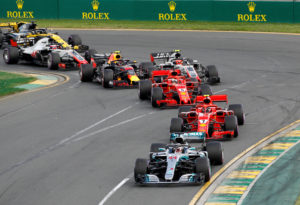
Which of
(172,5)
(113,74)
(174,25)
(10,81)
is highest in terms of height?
(172,5)

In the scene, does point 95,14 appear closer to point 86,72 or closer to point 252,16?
point 252,16

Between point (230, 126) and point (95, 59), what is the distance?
51.9 feet

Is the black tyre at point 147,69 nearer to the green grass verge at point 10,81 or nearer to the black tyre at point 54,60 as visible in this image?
the green grass verge at point 10,81

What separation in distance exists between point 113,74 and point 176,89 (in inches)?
246

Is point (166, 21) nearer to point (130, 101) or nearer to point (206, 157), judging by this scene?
point (130, 101)

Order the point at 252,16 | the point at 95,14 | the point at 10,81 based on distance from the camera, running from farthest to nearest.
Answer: the point at 95,14
the point at 252,16
the point at 10,81

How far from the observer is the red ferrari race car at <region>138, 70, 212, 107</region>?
93.6 feet

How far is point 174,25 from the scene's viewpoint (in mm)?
60625

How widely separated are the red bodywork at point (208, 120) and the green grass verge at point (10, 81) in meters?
12.7

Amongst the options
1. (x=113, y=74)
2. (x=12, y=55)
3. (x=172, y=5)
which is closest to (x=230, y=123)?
(x=113, y=74)

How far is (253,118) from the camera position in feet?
86.3

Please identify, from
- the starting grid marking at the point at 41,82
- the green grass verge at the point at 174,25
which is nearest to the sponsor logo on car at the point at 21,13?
the green grass verge at the point at 174,25

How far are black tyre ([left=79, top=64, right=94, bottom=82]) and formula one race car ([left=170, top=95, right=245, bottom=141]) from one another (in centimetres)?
1206

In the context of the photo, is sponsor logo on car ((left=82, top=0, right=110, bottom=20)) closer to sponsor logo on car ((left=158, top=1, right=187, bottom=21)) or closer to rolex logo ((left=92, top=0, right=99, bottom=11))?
rolex logo ((left=92, top=0, right=99, bottom=11))
